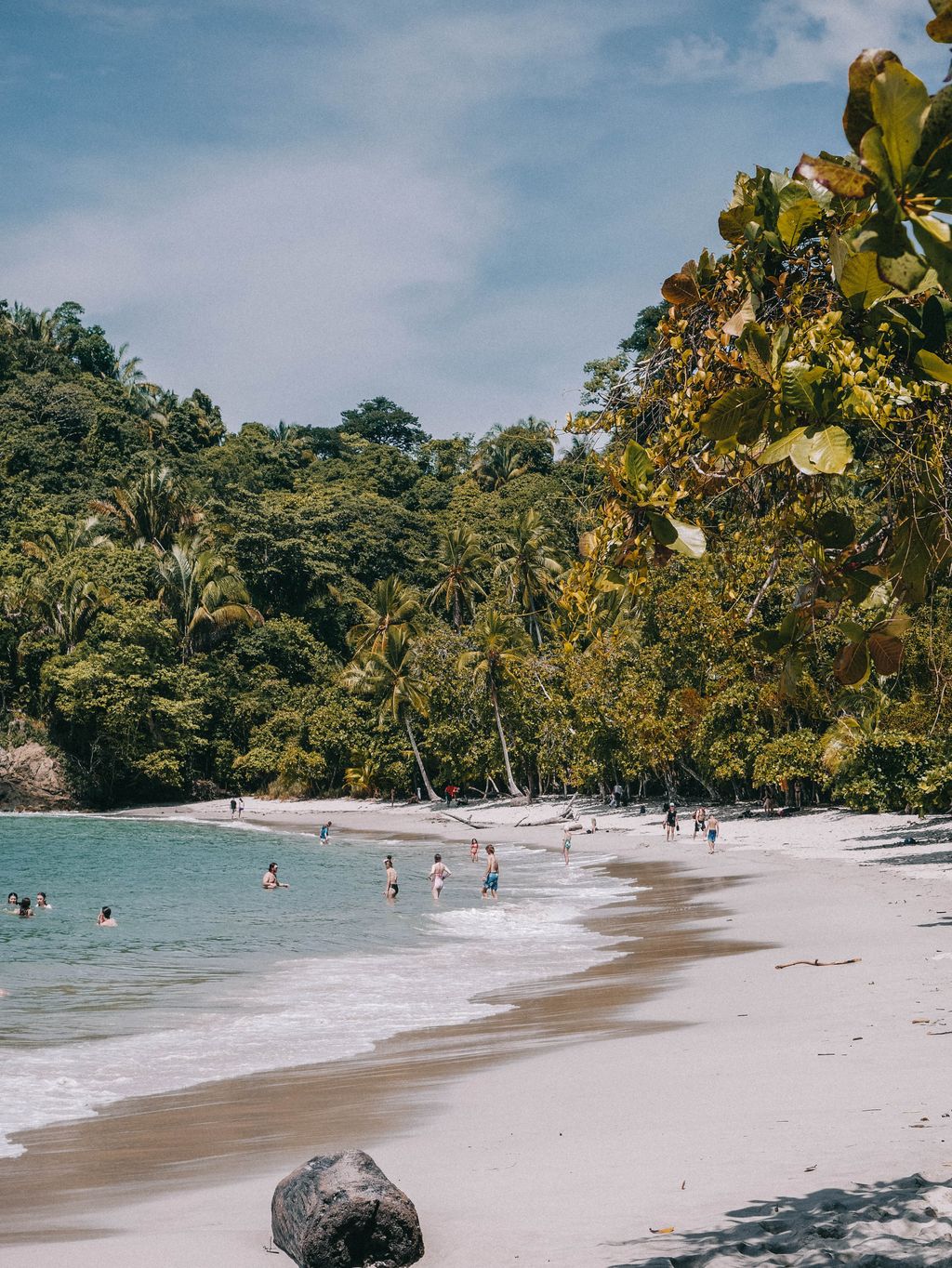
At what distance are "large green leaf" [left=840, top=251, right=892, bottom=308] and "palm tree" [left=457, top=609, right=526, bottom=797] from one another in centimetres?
4537

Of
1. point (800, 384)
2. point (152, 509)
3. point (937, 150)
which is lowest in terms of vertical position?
point (800, 384)

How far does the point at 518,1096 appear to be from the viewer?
8.09m

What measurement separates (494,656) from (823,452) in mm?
46375

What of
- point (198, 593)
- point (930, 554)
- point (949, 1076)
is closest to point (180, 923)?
point (949, 1076)

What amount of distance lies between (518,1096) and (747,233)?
6.56 m

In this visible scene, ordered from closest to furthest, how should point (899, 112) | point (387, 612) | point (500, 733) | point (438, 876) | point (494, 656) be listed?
point (899, 112) → point (438, 876) → point (494, 656) → point (500, 733) → point (387, 612)

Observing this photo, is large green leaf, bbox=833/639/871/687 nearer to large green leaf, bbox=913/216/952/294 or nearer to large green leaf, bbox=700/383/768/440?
large green leaf, bbox=700/383/768/440

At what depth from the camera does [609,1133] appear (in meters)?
6.81

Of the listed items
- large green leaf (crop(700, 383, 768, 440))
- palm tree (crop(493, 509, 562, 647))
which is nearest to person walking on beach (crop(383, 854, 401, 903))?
large green leaf (crop(700, 383, 768, 440))

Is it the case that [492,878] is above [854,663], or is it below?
below

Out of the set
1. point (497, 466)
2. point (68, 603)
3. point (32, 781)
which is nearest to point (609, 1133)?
point (68, 603)

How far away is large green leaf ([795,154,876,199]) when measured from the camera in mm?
2424

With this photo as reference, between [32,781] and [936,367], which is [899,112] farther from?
[32,781]

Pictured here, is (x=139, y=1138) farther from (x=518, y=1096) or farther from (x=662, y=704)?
(x=662, y=704)
